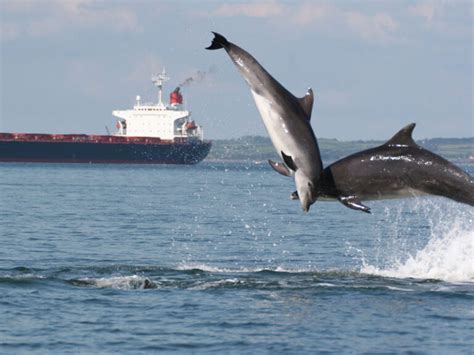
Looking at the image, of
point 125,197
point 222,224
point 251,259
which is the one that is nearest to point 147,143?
point 125,197

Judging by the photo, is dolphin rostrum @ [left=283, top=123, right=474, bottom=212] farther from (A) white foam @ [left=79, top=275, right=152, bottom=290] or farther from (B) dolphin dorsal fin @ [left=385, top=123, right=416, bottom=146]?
(A) white foam @ [left=79, top=275, right=152, bottom=290]

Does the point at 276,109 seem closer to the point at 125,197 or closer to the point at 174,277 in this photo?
the point at 174,277

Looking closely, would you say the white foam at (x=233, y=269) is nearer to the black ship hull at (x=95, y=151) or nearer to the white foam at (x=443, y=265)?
the white foam at (x=443, y=265)

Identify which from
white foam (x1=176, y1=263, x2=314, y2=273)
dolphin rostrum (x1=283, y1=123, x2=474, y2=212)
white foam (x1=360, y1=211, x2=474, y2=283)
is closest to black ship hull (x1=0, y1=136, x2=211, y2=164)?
white foam (x1=176, y1=263, x2=314, y2=273)

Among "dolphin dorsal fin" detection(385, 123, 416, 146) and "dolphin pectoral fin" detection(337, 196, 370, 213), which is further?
"dolphin dorsal fin" detection(385, 123, 416, 146)

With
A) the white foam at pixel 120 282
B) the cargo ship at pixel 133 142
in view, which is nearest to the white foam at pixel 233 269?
the white foam at pixel 120 282

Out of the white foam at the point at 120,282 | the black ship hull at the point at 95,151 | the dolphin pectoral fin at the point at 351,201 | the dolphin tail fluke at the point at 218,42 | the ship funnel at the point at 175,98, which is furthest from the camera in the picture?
the ship funnel at the point at 175,98

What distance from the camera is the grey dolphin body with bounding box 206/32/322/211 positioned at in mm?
19328

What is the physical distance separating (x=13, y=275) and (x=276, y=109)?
10902 mm

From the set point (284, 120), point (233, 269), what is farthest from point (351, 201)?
point (233, 269)

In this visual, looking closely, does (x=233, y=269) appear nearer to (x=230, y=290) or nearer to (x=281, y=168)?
(x=230, y=290)

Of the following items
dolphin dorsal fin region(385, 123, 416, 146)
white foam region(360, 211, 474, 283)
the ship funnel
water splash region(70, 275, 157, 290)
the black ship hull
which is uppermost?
the ship funnel

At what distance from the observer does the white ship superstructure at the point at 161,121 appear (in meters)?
176

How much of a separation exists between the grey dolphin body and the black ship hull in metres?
143
